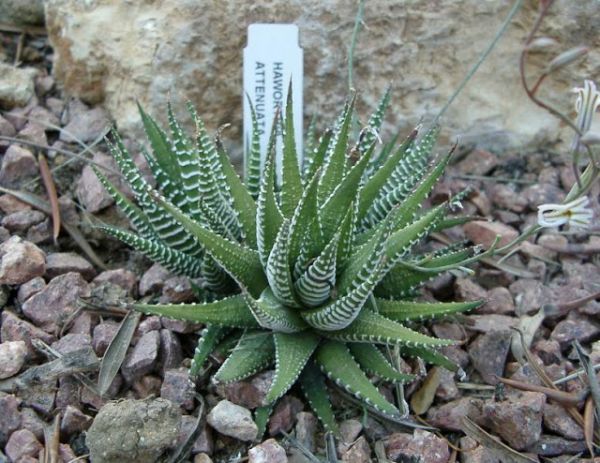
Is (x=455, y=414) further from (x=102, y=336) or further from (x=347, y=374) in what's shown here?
(x=102, y=336)

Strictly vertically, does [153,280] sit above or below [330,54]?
below

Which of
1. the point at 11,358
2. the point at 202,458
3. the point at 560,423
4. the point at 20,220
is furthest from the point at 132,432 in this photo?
the point at 560,423

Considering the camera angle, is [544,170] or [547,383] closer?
[547,383]

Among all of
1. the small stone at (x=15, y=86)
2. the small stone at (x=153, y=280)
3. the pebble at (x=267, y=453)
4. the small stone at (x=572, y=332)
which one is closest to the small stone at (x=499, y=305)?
the small stone at (x=572, y=332)

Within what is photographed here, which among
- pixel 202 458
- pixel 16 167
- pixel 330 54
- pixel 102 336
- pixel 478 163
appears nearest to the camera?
pixel 202 458

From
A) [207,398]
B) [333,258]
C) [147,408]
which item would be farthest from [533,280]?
[147,408]

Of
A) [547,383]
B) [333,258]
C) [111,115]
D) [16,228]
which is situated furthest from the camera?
[111,115]

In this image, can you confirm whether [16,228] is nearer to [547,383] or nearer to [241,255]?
[241,255]
